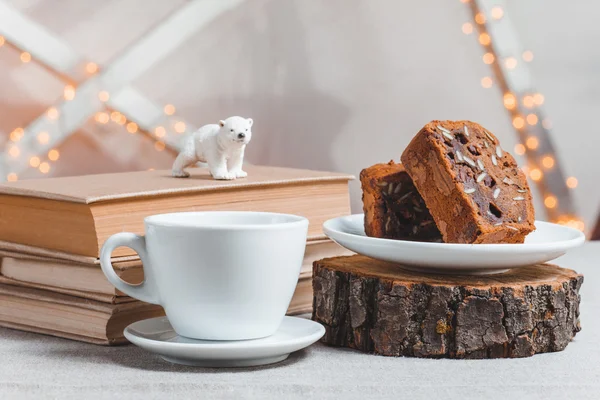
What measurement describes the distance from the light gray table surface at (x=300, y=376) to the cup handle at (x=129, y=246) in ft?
0.23

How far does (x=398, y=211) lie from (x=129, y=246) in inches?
13.1

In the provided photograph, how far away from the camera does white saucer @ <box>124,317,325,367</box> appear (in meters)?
0.80

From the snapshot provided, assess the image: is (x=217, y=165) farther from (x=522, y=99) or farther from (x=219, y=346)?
(x=522, y=99)

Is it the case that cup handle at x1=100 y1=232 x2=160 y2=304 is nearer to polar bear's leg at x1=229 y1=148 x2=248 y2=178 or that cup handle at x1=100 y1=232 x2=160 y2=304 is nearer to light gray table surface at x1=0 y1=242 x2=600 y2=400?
light gray table surface at x1=0 y1=242 x2=600 y2=400

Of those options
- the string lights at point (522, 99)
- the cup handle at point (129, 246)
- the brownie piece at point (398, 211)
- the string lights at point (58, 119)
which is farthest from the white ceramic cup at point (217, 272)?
the string lights at point (522, 99)

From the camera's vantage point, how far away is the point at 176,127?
161cm

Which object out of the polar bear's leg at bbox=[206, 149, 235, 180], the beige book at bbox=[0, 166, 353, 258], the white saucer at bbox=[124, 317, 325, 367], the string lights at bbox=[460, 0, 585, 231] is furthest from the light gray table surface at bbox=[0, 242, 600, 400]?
the string lights at bbox=[460, 0, 585, 231]

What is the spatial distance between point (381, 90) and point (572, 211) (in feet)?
1.64

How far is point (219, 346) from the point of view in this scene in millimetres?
802

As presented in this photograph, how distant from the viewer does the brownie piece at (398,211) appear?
39.5 inches

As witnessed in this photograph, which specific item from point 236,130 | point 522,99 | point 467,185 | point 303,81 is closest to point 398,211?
point 467,185

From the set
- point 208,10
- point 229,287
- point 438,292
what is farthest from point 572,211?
point 229,287

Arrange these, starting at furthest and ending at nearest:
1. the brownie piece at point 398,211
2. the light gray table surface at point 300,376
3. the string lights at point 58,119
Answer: the string lights at point 58,119 → the brownie piece at point 398,211 → the light gray table surface at point 300,376

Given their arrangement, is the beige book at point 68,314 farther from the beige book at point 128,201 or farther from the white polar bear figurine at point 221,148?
the white polar bear figurine at point 221,148
